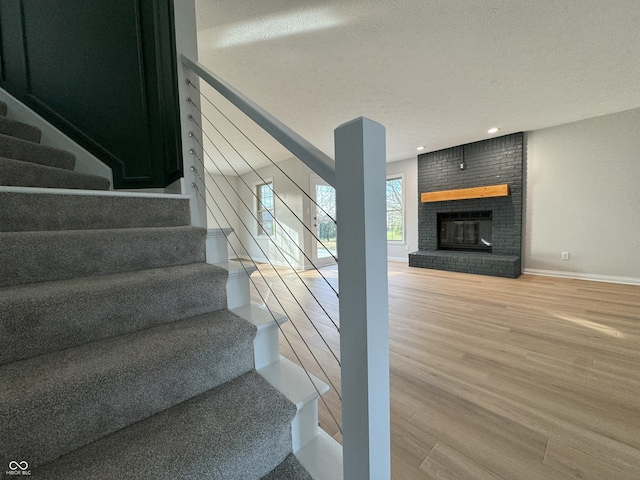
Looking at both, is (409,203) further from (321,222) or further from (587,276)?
(587,276)

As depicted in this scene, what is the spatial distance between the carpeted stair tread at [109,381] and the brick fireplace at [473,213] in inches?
180

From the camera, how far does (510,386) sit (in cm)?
146

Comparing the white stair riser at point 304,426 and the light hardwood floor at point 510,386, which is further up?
the white stair riser at point 304,426

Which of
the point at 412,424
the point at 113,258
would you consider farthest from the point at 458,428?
the point at 113,258

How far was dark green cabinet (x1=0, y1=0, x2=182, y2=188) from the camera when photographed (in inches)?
61.7

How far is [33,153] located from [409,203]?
18.5 ft

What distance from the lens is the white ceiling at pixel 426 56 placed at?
1726 mm

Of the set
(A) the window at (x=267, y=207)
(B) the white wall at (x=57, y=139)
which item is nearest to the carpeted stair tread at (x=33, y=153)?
(B) the white wall at (x=57, y=139)

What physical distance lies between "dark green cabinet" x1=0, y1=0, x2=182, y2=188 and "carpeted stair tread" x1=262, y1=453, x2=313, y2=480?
1.53 meters

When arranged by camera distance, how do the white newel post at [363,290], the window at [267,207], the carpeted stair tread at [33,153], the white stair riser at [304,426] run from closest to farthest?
the white newel post at [363,290], the white stair riser at [304,426], the carpeted stair tread at [33,153], the window at [267,207]

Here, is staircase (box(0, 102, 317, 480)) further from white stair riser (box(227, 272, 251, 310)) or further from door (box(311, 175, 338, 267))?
door (box(311, 175, 338, 267))

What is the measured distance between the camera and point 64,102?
1.74m

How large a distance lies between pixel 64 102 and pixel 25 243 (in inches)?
58.4

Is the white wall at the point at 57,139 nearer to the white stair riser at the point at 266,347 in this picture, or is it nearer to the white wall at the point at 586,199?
the white stair riser at the point at 266,347
